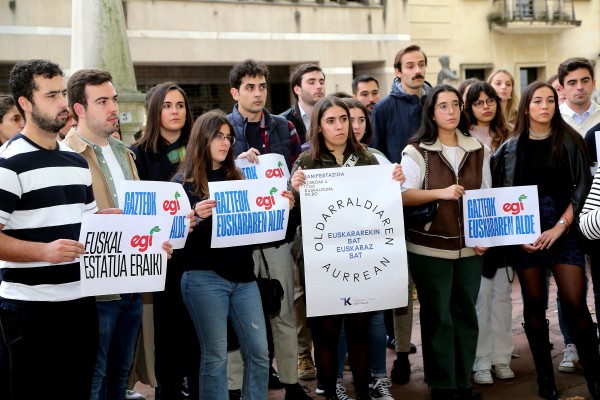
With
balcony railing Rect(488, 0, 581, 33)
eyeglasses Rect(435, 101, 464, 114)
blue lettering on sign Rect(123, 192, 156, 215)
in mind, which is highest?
balcony railing Rect(488, 0, 581, 33)

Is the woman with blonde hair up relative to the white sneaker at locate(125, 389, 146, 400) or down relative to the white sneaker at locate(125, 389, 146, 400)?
up

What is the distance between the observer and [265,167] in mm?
5434

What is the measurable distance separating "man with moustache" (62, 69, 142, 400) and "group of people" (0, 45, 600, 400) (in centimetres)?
1

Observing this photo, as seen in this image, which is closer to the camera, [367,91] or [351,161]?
[351,161]

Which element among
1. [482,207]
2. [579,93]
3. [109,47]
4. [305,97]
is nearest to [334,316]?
[482,207]

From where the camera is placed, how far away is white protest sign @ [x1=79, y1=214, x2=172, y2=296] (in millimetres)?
3977

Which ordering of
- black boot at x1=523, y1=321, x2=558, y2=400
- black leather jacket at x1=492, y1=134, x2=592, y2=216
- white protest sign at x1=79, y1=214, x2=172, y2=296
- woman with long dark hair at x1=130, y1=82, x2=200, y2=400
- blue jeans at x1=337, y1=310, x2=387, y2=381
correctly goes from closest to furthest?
white protest sign at x1=79, y1=214, x2=172, y2=296 < woman with long dark hair at x1=130, y1=82, x2=200, y2=400 < black leather jacket at x1=492, y1=134, x2=592, y2=216 < black boot at x1=523, y1=321, x2=558, y2=400 < blue jeans at x1=337, y1=310, x2=387, y2=381

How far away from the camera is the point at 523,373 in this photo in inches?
240

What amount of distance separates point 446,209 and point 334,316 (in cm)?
104

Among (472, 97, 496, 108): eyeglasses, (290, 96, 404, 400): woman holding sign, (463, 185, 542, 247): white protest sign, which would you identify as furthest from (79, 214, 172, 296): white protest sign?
(472, 97, 496, 108): eyeglasses

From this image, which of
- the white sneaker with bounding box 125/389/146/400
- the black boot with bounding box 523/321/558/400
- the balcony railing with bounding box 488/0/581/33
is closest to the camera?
the black boot with bounding box 523/321/558/400

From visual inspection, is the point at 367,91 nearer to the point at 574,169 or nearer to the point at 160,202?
the point at 574,169

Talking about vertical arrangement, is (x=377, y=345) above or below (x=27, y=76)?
below

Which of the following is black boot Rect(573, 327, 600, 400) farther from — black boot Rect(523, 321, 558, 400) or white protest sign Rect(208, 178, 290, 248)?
white protest sign Rect(208, 178, 290, 248)
